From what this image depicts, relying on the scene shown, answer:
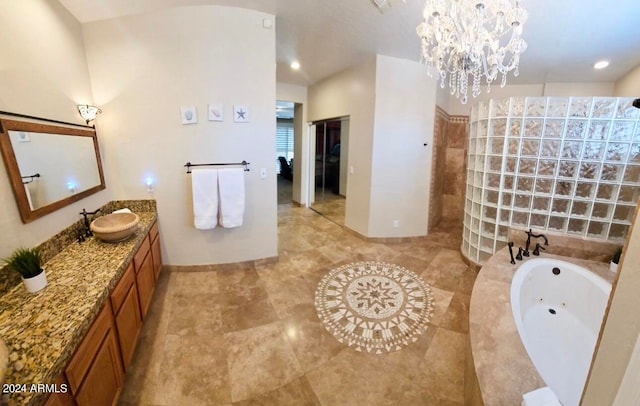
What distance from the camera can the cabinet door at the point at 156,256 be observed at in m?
2.51

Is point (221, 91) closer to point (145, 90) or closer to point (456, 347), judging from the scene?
point (145, 90)

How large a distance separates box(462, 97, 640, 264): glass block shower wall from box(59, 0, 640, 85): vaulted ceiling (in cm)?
71

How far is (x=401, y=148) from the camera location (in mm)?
3748

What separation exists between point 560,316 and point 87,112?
14.5ft

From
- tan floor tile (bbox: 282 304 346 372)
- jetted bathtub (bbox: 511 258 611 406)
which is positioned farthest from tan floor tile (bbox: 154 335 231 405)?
jetted bathtub (bbox: 511 258 611 406)

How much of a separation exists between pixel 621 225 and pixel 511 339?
193cm

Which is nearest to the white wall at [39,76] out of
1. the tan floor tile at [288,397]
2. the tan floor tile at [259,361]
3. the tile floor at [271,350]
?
the tile floor at [271,350]

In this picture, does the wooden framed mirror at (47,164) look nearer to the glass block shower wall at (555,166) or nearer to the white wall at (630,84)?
the glass block shower wall at (555,166)

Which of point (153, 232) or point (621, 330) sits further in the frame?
point (153, 232)

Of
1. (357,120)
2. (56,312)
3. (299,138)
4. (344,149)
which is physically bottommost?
(56,312)

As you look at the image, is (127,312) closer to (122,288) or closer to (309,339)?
(122,288)

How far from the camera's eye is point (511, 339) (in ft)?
4.91

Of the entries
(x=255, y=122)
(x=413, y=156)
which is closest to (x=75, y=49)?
(x=255, y=122)

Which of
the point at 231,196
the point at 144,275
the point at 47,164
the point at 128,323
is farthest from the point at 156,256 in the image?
the point at 47,164
